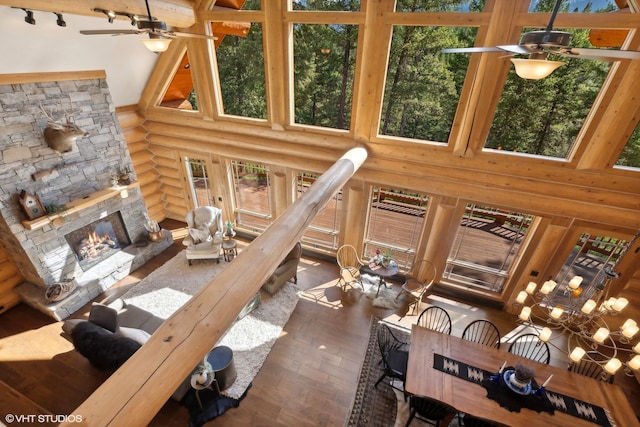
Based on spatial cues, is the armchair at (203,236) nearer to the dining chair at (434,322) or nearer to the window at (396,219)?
the window at (396,219)

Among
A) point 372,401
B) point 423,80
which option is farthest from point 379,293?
point 423,80

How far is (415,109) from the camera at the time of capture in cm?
840

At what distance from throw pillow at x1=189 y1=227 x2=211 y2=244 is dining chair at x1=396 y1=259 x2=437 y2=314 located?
455 centimetres

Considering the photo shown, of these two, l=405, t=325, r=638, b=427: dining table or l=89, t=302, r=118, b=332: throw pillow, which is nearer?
l=405, t=325, r=638, b=427: dining table

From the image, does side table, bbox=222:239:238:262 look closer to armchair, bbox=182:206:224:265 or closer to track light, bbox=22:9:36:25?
armchair, bbox=182:206:224:265

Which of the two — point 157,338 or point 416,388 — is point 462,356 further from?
point 157,338

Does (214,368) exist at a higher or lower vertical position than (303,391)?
higher

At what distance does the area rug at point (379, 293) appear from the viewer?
6211 mm

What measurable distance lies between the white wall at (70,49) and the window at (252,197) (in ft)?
9.39

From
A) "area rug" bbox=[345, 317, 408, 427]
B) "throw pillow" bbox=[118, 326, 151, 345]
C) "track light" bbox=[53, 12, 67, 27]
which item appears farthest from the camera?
"throw pillow" bbox=[118, 326, 151, 345]

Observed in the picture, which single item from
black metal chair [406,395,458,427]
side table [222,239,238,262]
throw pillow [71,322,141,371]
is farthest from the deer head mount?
black metal chair [406,395,458,427]

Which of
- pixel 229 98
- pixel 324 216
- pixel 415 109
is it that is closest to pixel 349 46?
pixel 415 109

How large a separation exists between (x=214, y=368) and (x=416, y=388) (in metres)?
2.80

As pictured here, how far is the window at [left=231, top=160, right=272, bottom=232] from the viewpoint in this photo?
7.66 meters
